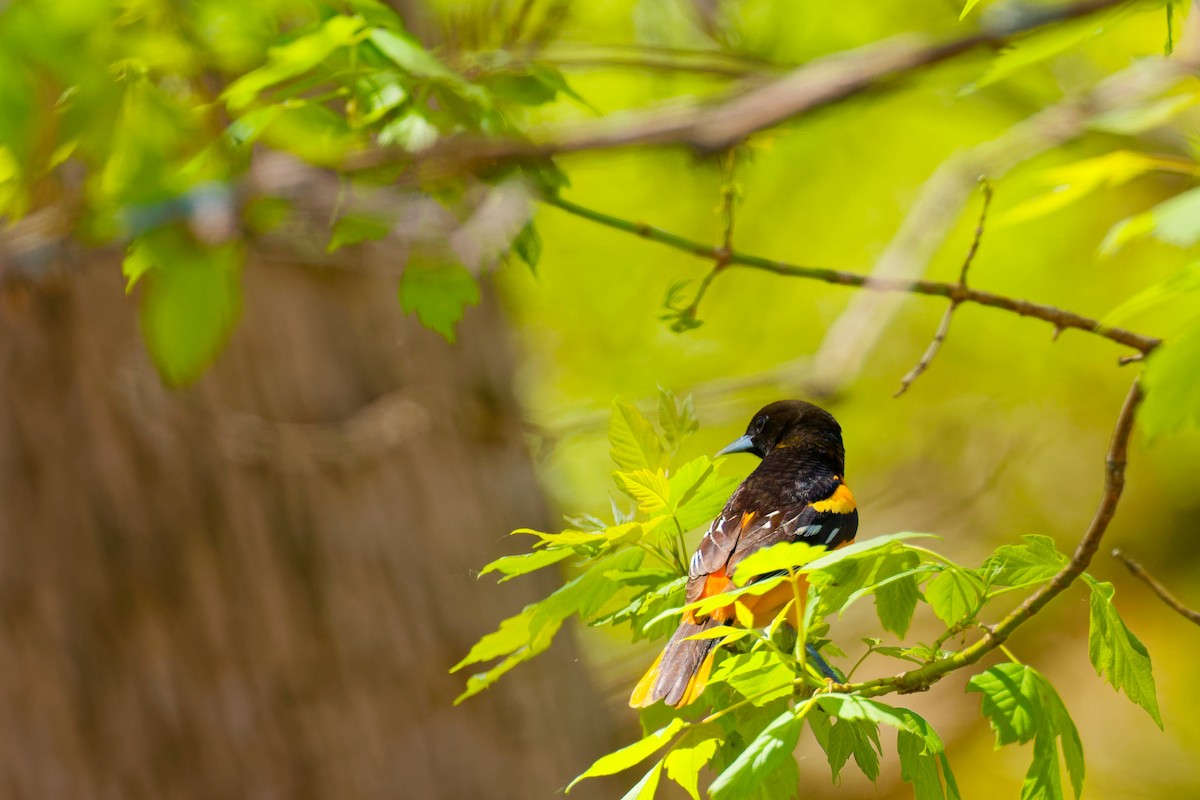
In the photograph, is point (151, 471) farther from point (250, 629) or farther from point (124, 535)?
point (250, 629)

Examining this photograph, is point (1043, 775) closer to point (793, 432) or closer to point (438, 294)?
point (793, 432)

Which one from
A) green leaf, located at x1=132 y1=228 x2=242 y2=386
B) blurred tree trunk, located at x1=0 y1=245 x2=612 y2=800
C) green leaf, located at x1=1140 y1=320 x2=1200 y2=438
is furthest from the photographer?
blurred tree trunk, located at x1=0 y1=245 x2=612 y2=800

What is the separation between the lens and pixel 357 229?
1778 mm

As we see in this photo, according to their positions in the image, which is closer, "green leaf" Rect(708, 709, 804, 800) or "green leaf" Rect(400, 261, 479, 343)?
"green leaf" Rect(708, 709, 804, 800)

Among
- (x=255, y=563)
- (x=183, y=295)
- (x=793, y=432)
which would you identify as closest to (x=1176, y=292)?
(x=793, y=432)

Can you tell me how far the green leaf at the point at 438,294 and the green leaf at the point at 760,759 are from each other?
0.95 meters

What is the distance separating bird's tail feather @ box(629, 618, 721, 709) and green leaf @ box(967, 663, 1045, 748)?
10.7 inches

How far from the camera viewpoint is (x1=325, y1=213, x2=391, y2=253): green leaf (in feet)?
5.76

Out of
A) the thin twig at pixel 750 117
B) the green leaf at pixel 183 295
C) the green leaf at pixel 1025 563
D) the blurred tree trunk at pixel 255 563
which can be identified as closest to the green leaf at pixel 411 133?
the thin twig at pixel 750 117

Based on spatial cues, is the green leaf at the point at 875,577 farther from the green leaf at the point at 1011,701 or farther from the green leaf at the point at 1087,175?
the green leaf at the point at 1087,175

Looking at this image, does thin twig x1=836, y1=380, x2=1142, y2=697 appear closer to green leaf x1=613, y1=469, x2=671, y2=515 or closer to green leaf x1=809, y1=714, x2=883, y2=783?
green leaf x1=809, y1=714, x2=883, y2=783

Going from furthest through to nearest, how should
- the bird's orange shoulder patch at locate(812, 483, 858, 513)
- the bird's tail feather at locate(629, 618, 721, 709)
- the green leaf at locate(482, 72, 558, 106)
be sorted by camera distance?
1. the green leaf at locate(482, 72, 558, 106)
2. the bird's orange shoulder patch at locate(812, 483, 858, 513)
3. the bird's tail feather at locate(629, 618, 721, 709)

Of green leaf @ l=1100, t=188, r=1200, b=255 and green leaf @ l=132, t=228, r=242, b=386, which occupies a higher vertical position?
green leaf @ l=1100, t=188, r=1200, b=255

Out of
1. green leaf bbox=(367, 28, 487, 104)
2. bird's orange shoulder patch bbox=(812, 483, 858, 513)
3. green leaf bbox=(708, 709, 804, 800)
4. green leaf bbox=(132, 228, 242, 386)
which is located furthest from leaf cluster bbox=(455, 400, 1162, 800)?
green leaf bbox=(132, 228, 242, 386)
